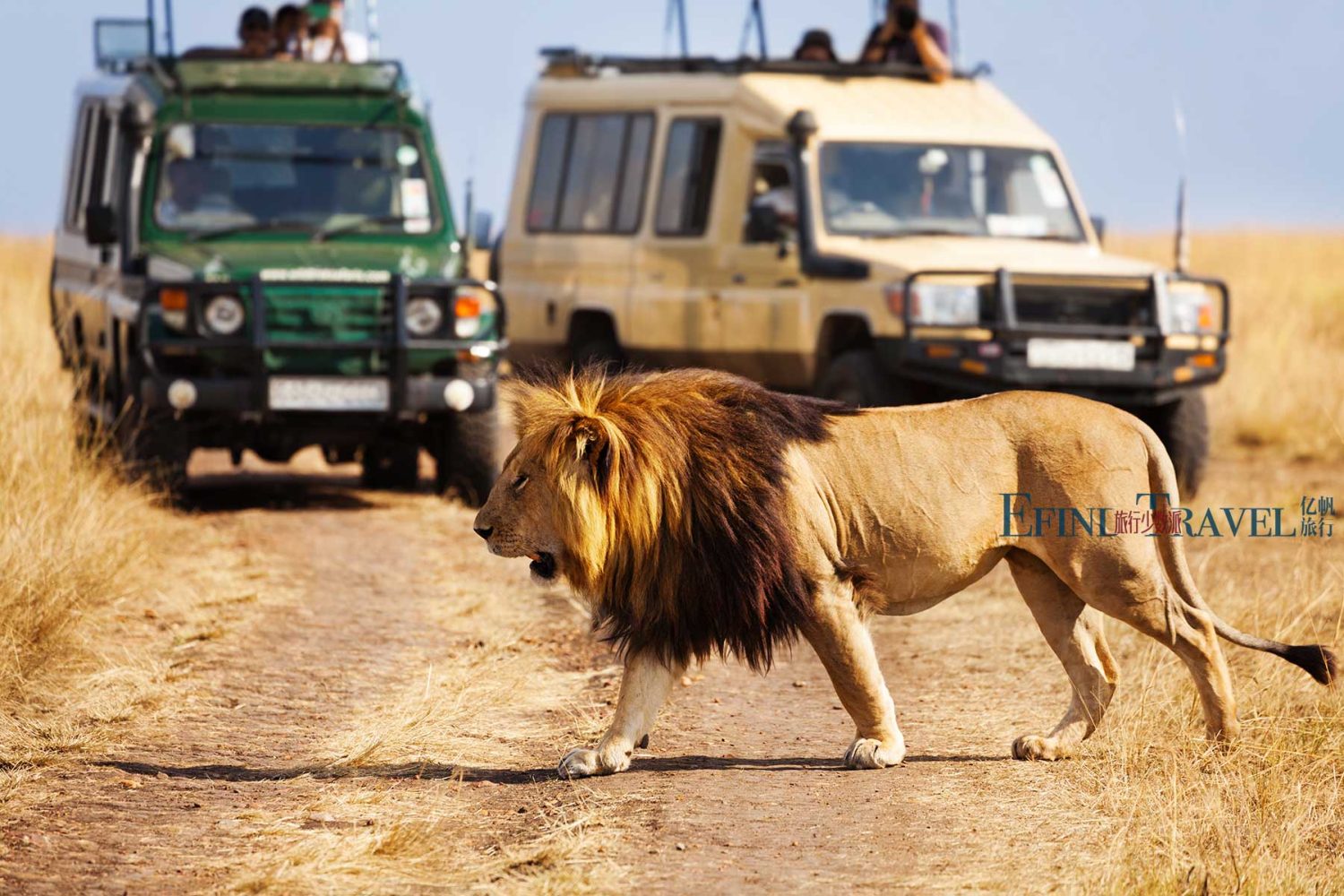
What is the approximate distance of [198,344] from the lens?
35.9 ft

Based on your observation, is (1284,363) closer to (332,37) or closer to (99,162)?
(332,37)

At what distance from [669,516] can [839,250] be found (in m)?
6.62

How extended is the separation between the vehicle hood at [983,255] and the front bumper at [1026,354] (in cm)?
18

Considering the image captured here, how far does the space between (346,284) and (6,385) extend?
197cm

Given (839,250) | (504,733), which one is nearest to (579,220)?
(839,250)

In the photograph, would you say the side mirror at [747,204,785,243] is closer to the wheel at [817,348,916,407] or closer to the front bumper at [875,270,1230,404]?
the wheel at [817,348,916,407]

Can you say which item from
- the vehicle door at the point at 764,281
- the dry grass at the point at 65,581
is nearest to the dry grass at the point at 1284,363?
the vehicle door at the point at 764,281

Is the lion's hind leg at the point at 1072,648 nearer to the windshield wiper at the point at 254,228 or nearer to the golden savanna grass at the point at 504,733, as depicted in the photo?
the golden savanna grass at the point at 504,733

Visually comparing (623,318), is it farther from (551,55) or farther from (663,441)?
(663,441)

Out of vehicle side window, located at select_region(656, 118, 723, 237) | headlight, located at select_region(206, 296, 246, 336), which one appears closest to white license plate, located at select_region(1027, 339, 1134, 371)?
vehicle side window, located at select_region(656, 118, 723, 237)

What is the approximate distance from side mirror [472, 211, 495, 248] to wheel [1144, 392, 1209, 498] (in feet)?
13.1

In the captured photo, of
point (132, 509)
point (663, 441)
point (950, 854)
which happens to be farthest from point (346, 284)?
point (950, 854)

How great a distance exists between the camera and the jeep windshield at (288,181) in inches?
455

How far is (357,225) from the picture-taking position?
1168 centimetres
